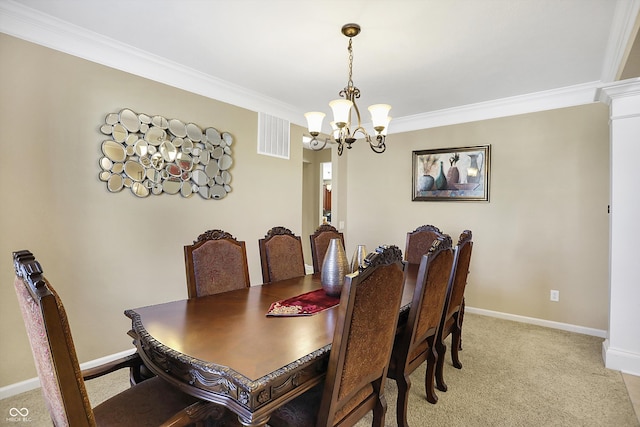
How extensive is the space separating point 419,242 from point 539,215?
4.73ft

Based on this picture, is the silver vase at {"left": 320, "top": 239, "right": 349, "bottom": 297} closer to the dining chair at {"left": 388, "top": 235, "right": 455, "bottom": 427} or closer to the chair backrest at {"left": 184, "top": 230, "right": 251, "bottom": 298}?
the dining chair at {"left": 388, "top": 235, "right": 455, "bottom": 427}

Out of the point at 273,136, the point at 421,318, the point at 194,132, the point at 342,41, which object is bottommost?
the point at 421,318

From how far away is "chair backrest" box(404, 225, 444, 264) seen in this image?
3.27 m

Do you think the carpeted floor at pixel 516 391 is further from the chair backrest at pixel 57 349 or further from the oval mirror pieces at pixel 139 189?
the chair backrest at pixel 57 349

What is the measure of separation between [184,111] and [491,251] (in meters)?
3.75

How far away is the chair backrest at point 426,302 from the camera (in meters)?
1.68

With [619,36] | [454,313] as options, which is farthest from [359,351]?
[619,36]

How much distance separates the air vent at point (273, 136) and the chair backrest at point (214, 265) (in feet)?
5.83

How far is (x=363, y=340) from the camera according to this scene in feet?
4.05

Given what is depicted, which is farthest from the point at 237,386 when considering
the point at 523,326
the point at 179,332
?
the point at 523,326

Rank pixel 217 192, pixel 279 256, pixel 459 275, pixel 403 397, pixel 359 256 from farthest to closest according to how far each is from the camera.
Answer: pixel 217 192 → pixel 279 256 → pixel 459 275 → pixel 359 256 → pixel 403 397

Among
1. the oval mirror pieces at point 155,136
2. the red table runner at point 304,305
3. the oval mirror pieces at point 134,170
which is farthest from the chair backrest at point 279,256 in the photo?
the oval mirror pieces at point 155,136

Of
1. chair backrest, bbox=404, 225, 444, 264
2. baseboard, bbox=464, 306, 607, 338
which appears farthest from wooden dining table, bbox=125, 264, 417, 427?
baseboard, bbox=464, 306, 607, 338

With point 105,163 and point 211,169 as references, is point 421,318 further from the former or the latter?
point 105,163
